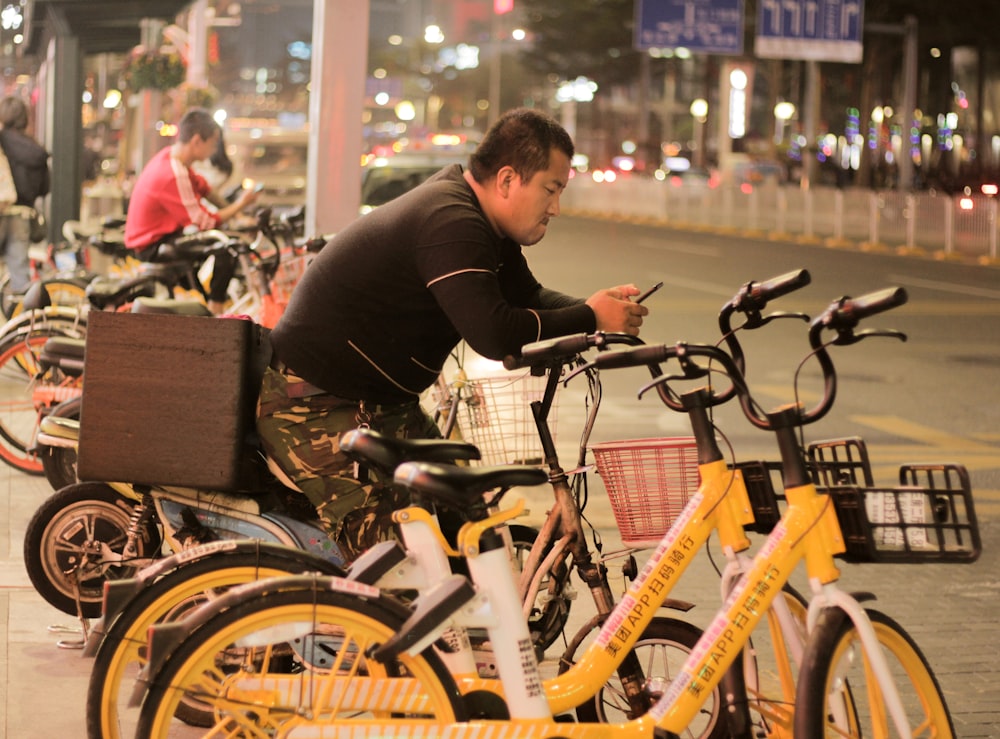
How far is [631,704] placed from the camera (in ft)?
13.5

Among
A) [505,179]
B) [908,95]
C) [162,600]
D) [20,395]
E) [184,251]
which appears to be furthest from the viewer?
[908,95]

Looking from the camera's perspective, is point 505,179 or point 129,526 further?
point 129,526

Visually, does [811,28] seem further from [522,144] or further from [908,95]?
[522,144]

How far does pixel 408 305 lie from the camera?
14.0 ft

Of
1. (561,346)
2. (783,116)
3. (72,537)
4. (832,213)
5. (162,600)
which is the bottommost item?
(783,116)

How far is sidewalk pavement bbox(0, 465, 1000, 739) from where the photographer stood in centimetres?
492

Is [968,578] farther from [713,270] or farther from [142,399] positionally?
[713,270]

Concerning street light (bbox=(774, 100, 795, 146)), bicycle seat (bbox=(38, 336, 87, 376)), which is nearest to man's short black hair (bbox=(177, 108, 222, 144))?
bicycle seat (bbox=(38, 336, 87, 376))

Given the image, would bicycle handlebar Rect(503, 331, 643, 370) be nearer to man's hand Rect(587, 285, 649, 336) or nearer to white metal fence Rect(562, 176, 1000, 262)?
man's hand Rect(587, 285, 649, 336)

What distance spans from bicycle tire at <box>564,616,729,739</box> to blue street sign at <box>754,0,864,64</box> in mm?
33970

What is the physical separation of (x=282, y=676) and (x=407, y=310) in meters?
1.13

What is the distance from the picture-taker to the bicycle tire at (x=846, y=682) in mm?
3580

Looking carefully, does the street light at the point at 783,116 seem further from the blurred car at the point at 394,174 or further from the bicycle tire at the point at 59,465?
the bicycle tire at the point at 59,465

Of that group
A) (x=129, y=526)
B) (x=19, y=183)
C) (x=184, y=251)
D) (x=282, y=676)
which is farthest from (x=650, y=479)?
(x=19, y=183)
